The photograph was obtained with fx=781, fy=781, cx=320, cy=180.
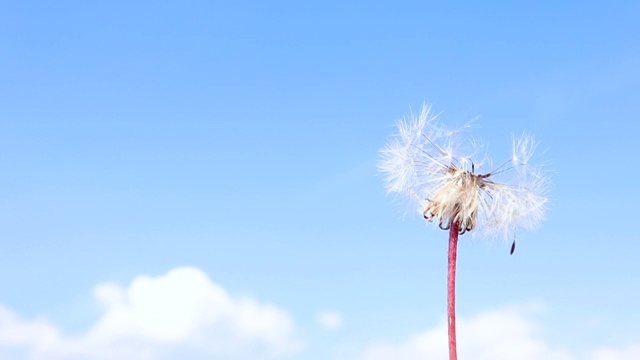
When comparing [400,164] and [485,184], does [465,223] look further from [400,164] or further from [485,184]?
[400,164]

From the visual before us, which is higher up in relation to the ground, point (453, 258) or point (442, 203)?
point (442, 203)

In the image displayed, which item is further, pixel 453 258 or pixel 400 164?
pixel 400 164

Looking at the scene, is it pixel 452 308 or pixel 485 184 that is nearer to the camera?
pixel 452 308

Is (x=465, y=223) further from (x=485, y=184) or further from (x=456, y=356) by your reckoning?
(x=456, y=356)

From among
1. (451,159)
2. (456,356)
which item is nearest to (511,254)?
(451,159)

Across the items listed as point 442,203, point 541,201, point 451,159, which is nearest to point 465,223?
point 442,203

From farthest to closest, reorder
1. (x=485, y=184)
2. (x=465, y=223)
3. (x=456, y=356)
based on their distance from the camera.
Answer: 1. (x=485, y=184)
2. (x=465, y=223)
3. (x=456, y=356)

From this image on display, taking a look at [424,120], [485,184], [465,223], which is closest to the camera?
[465,223]

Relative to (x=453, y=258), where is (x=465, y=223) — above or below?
above

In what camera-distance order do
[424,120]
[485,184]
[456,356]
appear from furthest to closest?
[424,120] → [485,184] → [456,356]

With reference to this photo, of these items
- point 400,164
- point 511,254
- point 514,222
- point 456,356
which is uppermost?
point 400,164
